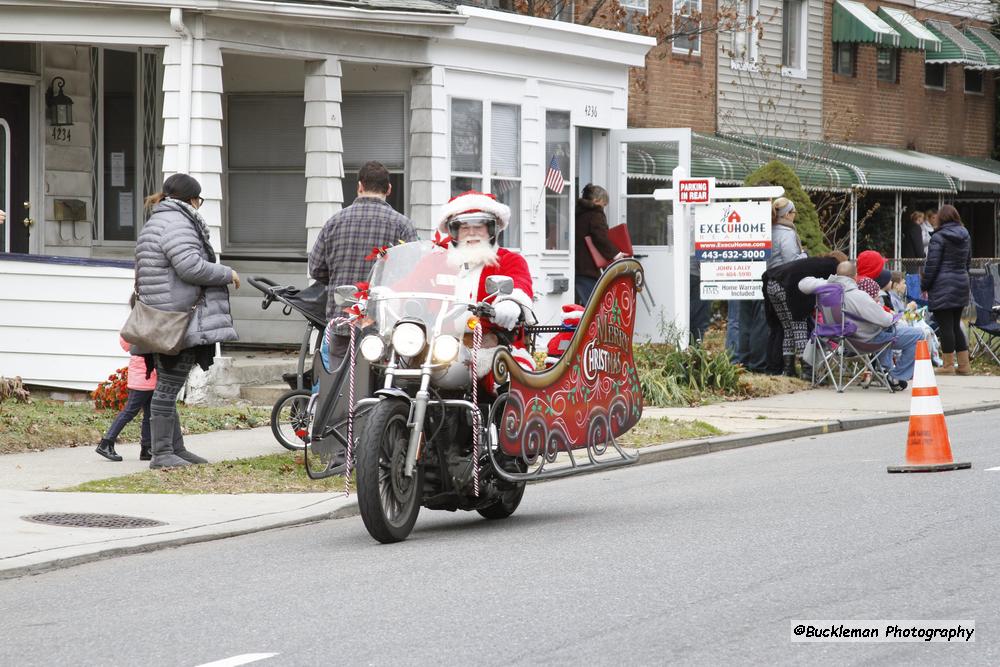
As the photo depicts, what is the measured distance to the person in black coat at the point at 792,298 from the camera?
17906 millimetres

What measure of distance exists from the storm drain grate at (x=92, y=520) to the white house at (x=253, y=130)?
5.54 metres

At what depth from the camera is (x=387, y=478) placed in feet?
28.1

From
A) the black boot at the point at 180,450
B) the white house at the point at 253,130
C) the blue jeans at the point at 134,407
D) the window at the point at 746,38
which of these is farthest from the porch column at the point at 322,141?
the window at the point at 746,38

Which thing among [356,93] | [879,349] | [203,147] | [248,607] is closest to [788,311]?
[879,349]

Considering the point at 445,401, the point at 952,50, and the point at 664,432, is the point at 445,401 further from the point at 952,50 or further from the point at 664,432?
the point at 952,50

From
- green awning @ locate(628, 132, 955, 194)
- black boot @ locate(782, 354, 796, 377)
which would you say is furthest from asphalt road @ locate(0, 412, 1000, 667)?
green awning @ locate(628, 132, 955, 194)

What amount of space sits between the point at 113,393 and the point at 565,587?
750 cm

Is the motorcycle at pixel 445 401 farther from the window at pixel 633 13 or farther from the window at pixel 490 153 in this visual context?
the window at pixel 633 13

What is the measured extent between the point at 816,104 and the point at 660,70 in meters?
5.24

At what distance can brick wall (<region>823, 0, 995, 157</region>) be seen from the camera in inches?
1267

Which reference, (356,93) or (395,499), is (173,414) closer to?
(395,499)

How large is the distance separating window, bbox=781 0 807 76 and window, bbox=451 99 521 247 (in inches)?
544

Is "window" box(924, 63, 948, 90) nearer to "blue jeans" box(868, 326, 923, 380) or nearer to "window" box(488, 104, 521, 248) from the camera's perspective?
"blue jeans" box(868, 326, 923, 380)

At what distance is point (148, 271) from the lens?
1134 centimetres
